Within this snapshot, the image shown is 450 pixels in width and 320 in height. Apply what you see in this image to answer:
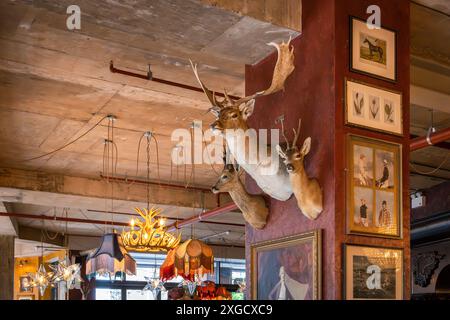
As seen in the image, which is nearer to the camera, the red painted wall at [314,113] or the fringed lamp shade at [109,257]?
the red painted wall at [314,113]

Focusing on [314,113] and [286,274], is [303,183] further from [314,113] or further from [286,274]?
[286,274]

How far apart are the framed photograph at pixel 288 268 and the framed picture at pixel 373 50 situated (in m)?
1.34

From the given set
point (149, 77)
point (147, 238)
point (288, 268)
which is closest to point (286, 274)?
point (288, 268)

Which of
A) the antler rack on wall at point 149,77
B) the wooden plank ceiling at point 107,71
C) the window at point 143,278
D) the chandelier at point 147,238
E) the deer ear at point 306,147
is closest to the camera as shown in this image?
the deer ear at point 306,147

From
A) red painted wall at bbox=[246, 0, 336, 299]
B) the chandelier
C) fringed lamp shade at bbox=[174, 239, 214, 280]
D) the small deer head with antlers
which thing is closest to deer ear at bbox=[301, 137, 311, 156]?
red painted wall at bbox=[246, 0, 336, 299]

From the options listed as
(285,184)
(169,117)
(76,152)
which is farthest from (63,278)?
(285,184)

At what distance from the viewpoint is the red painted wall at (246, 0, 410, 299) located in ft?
14.6

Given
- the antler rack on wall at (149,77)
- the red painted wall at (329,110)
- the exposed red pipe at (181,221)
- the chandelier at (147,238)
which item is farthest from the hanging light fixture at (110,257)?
the red painted wall at (329,110)

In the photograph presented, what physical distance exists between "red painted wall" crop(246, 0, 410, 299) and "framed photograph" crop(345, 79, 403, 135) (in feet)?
0.18

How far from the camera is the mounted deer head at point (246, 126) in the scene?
473 cm

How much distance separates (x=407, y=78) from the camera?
16.5 feet

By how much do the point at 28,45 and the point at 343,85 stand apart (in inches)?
124

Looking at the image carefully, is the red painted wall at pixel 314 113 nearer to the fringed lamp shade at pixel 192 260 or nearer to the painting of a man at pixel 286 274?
the painting of a man at pixel 286 274

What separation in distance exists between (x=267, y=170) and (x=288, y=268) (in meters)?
0.79
